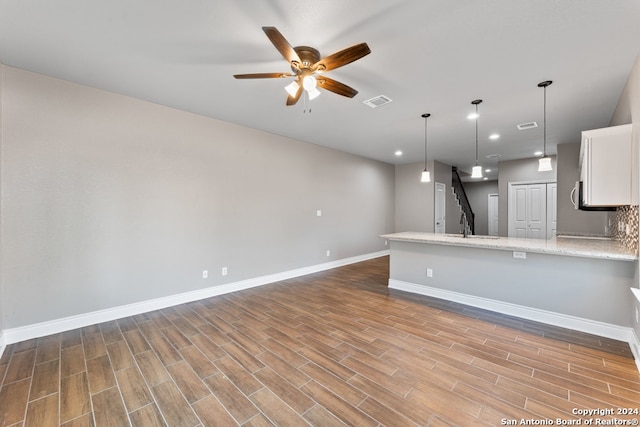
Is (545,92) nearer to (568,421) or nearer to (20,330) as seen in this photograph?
(568,421)

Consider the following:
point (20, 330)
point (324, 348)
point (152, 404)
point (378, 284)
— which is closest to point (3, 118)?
point (20, 330)

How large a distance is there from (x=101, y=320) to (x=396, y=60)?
173 inches

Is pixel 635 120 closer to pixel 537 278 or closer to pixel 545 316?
pixel 537 278

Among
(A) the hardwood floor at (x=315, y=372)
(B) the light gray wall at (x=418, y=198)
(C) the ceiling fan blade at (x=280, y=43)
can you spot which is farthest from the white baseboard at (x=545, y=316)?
(C) the ceiling fan blade at (x=280, y=43)

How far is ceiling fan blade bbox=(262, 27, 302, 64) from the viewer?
5.72 ft

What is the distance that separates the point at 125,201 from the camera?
3.29 m

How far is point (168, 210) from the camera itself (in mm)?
3633

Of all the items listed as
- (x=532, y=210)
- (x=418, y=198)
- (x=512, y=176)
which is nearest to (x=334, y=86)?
(x=418, y=198)

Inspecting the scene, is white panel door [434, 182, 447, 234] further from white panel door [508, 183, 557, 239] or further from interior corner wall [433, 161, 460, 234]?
white panel door [508, 183, 557, 239]

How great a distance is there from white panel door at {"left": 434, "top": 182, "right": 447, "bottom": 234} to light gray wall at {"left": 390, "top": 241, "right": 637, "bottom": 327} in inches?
140

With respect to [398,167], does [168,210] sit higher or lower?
lower

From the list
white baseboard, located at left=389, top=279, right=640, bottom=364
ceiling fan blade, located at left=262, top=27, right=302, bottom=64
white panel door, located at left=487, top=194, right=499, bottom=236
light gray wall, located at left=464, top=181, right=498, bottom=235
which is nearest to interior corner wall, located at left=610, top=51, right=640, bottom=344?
white baseboard, located at left=389, top=279, right=640, bottom=364

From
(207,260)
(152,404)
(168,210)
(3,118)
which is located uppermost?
(3,118)

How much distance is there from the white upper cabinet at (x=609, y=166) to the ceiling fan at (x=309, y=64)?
267 cm
